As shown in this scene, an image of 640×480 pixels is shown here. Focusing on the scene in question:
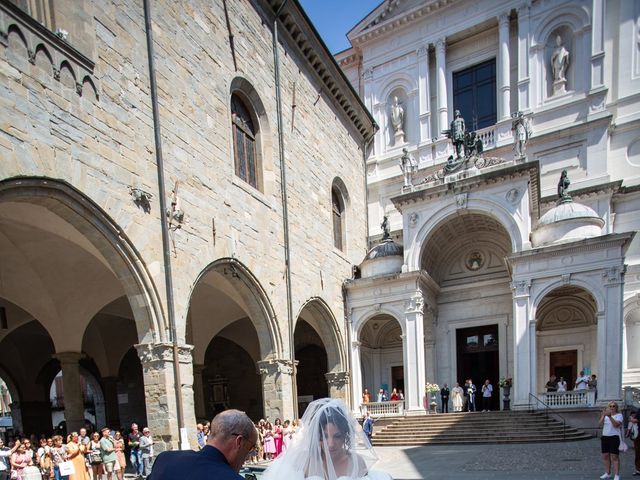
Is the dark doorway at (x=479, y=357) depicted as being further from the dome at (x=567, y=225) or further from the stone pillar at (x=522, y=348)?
the dome at (x=567, y=225)

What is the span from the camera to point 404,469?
34.0 feet

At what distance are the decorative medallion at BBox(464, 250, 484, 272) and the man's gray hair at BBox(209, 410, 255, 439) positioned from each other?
18.7 meters

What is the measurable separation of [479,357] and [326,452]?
1831 centimetres

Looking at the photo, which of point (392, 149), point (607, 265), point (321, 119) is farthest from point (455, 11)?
point (607, 265)

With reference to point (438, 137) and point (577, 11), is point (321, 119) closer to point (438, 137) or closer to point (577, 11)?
point (438, 137)

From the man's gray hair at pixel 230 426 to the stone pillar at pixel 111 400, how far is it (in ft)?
62.4

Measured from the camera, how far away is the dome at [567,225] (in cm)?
1495

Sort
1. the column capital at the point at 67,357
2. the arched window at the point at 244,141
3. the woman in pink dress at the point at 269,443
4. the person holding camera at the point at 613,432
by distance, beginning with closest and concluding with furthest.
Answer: the person holding camera at the point at 613,432 < the woman in pink dress at the point at 269,443 < the column capital at the point at 67,357 < the arched window at the point at 244,141

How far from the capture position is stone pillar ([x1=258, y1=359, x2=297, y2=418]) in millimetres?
12984

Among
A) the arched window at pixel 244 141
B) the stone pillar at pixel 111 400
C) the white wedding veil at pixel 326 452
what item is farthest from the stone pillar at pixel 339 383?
the white wedding veil at pixel 326 452

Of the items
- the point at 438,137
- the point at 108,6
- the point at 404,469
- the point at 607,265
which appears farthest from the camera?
the point at 438,137

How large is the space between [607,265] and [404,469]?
365 inches

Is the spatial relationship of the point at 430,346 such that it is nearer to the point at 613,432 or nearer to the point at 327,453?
the point at 613,432

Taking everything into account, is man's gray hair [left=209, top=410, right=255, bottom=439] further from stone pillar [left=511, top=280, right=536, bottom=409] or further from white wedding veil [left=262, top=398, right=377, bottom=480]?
stone pillar [left=511, top=280, right=536, bottom=409]
